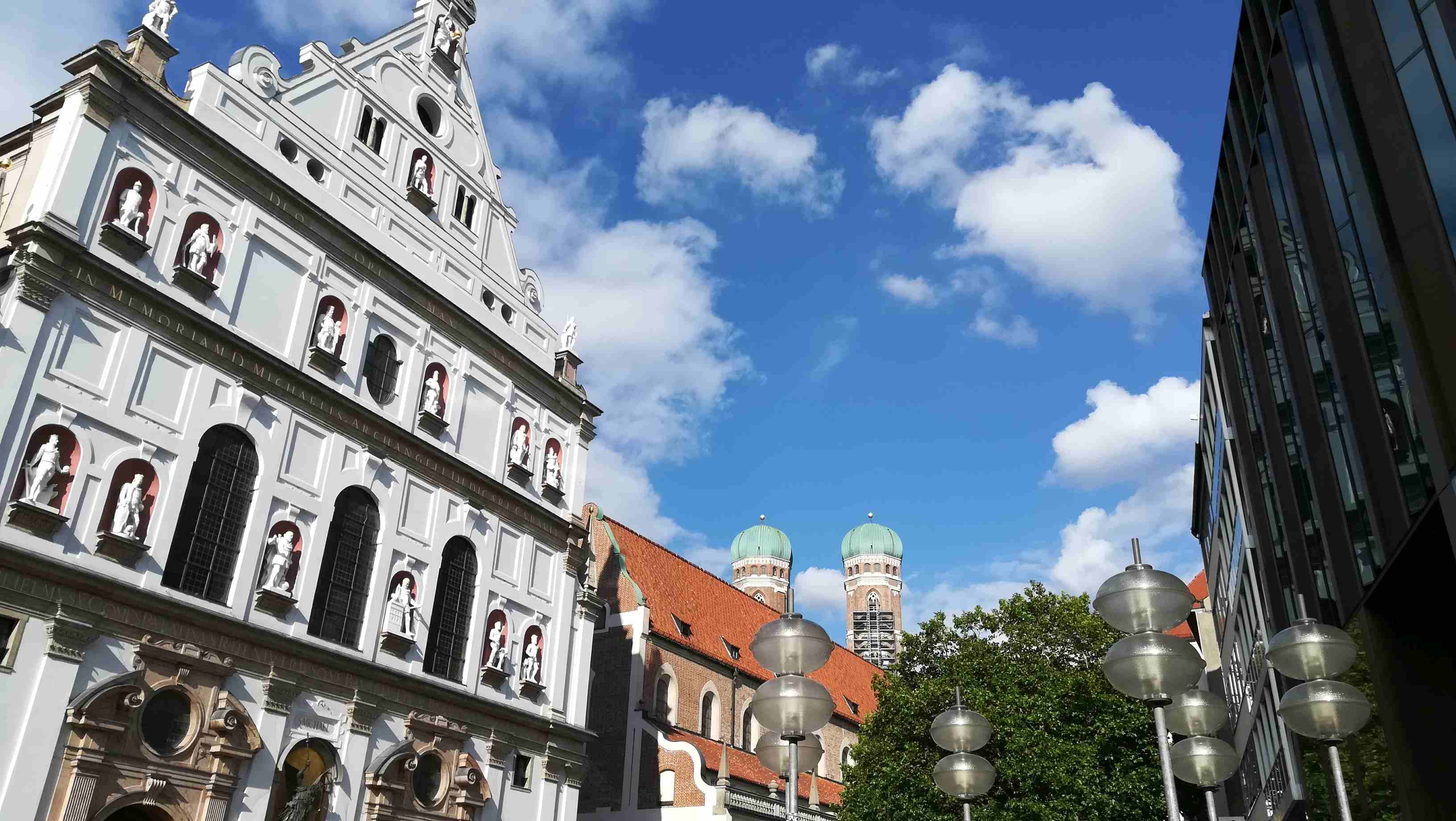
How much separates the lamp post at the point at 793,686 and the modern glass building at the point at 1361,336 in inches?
355

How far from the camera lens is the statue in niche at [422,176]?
29125 mm

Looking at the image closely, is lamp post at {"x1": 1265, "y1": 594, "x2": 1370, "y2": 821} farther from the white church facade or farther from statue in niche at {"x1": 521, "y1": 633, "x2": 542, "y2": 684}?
statue in niche at {"x1": 521, "y1": 633, "x2": 542, "y2": 684}

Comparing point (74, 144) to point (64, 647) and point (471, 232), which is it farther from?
point (471, 232)

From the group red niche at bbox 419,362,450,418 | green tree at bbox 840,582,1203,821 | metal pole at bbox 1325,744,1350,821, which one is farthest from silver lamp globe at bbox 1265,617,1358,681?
red niche at bbox 419,362,450,418

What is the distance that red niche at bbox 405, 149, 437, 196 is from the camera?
96.1 feet

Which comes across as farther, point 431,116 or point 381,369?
point 431,116

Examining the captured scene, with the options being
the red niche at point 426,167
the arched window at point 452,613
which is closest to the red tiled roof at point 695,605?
the arched window at point 452,613

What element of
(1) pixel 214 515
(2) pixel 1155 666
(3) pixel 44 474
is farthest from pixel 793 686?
(1) pixel 214 515

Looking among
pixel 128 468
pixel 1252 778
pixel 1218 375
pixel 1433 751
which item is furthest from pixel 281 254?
pixel 1252 778

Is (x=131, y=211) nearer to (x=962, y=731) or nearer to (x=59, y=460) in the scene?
(x=59, y=460)

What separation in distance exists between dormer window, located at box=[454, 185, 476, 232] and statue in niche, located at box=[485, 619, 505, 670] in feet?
39.4

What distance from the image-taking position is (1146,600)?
10773mm

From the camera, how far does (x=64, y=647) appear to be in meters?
17.9

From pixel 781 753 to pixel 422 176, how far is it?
21283 mm
